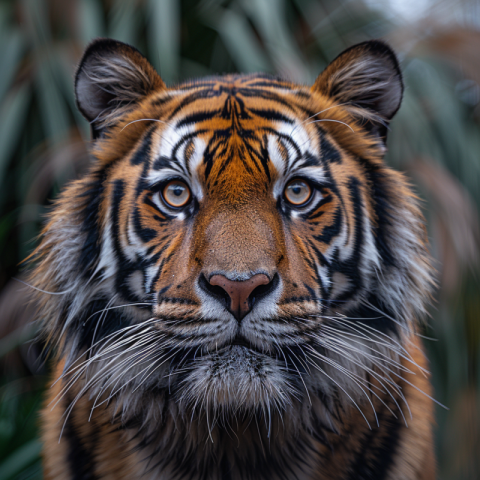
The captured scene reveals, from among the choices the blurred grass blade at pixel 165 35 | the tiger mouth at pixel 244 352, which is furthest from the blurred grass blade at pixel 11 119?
the tiger mouth at pixel 244 352

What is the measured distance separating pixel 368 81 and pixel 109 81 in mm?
536

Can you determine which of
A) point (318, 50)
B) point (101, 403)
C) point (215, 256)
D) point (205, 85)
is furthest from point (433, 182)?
point (101, 403)

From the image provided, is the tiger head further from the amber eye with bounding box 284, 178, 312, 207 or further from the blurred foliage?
the blurred foliage

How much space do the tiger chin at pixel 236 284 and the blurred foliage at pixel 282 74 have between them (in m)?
0.72

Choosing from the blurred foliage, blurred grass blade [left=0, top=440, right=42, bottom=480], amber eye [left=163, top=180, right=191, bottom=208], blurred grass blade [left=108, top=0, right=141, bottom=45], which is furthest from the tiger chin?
blurred grass blade [left=108, top=0, right=141, bottom=45]

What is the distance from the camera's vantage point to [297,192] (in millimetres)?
845

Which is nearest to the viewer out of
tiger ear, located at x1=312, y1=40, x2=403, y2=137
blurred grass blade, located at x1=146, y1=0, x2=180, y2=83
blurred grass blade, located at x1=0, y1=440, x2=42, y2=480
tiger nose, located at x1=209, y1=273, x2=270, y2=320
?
tiger nose, located at x1=209, y1=273, x2=270, y2=320

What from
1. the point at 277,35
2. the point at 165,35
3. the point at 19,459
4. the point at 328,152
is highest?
the point at 277,35

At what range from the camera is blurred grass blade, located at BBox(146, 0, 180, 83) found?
1717 mm

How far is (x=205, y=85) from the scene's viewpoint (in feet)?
3.35

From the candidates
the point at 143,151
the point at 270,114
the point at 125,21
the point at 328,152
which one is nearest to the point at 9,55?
A: the point at 125,21

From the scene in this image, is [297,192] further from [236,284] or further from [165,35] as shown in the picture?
[165,35]

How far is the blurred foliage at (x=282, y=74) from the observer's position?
1725 millimetres

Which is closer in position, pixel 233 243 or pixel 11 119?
pixel 233 243
